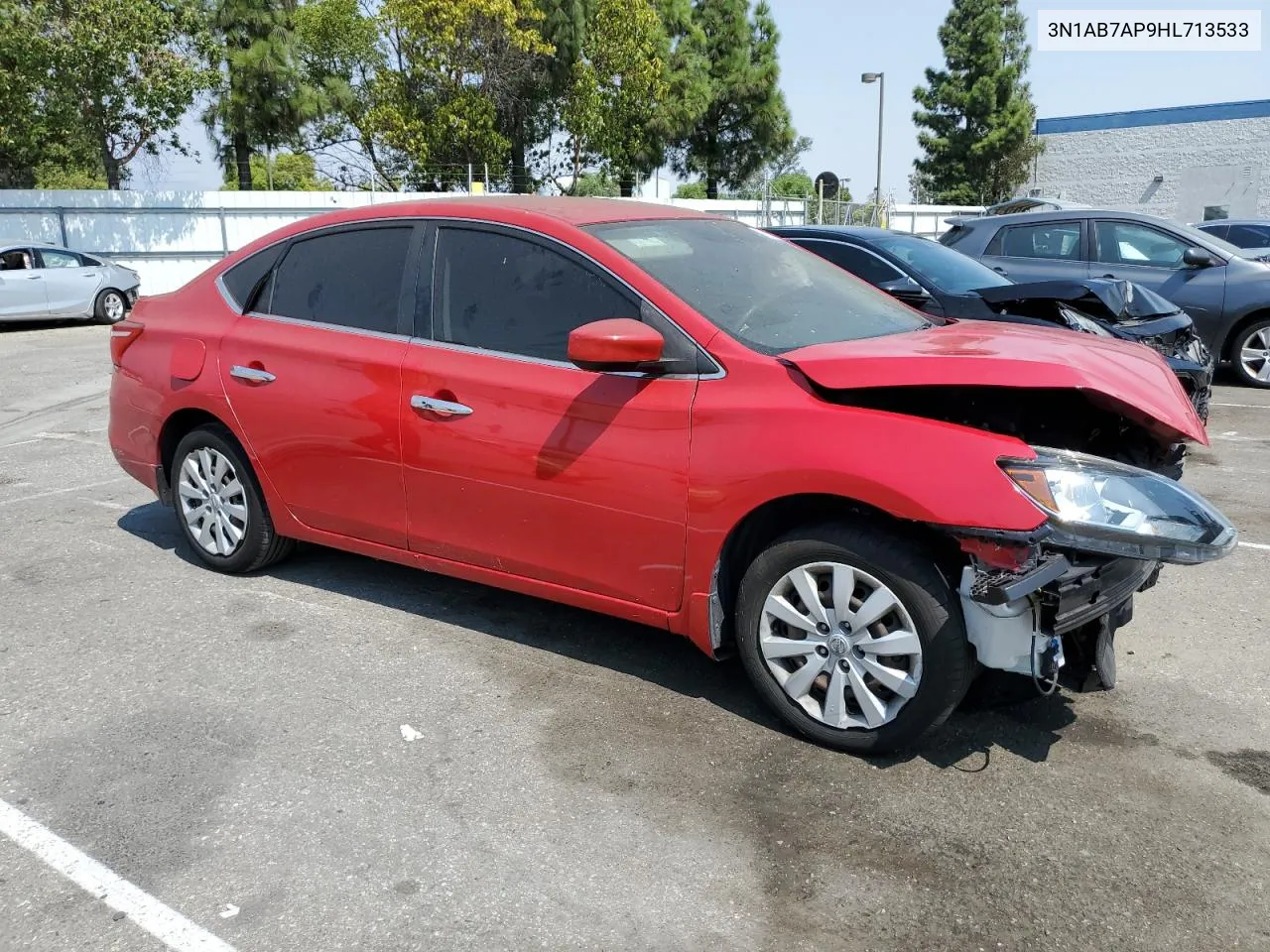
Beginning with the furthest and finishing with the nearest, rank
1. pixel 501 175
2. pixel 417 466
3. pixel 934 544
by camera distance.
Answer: pixel 501 175
pixel 417 466
pixel 934 544

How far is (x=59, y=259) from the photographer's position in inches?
731

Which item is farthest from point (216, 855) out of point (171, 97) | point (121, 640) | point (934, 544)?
point (171, 97)

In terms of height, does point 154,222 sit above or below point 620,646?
above

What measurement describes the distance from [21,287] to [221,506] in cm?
1525

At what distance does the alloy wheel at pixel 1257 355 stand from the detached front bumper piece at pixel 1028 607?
28.0 ft

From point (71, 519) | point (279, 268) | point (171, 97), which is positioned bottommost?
point (71, 519)

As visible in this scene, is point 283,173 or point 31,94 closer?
point 31,94

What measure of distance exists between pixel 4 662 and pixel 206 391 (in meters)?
1.40

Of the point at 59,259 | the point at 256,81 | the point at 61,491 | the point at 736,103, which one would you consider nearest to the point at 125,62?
the point at 59,259

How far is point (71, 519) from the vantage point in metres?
6.29

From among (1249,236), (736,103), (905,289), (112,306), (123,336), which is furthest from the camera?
(736,103)

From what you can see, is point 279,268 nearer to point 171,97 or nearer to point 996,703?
point 996,703

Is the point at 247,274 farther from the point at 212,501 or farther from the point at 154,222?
the point at 154,222

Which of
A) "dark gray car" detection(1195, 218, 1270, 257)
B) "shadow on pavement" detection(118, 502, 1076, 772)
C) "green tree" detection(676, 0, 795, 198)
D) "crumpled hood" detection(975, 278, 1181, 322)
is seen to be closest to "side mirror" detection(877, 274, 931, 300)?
"crumpled hood" detection(975, 278, 1181, 322)
